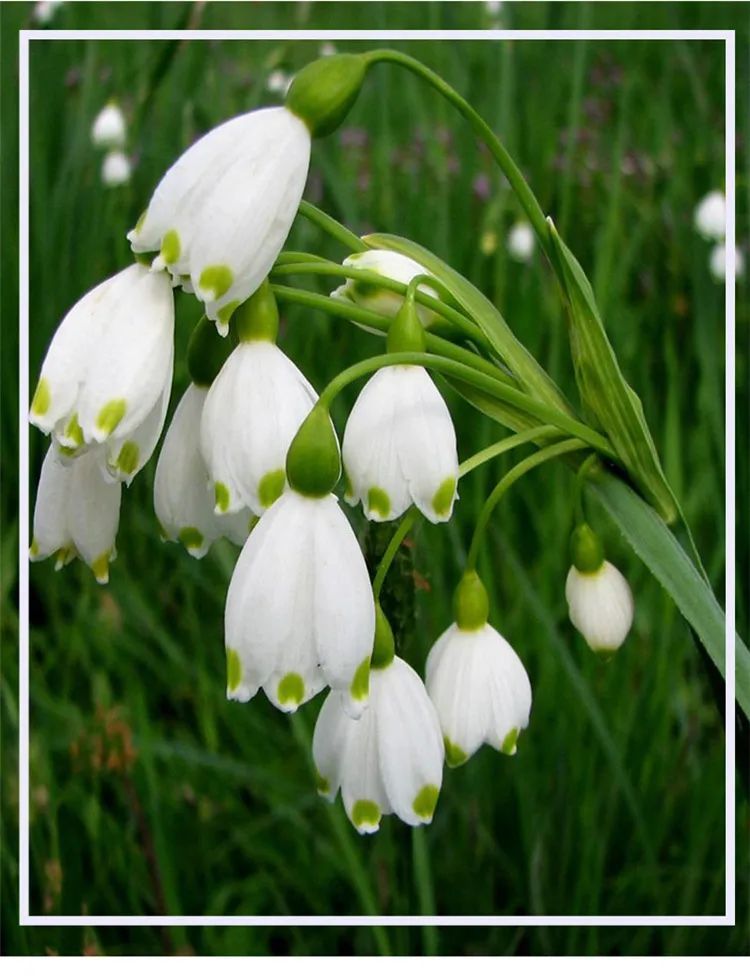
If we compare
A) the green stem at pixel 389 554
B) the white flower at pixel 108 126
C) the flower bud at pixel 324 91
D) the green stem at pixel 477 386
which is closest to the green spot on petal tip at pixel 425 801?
the green stem at pixel 389 554

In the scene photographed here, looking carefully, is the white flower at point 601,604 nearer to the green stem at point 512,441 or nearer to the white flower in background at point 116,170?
the green stem at point 512,441

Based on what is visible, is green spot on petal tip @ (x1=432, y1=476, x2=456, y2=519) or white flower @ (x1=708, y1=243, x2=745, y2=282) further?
white flower @ (x1=708, y1=243, x2=745, y2=282)

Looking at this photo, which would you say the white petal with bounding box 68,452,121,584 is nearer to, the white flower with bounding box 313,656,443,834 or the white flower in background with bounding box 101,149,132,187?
the white flower with bounding box 313,656,443,834

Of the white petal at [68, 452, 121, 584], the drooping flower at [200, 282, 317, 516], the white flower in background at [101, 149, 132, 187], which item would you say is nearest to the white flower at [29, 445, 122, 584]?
the white petal at [68, 452, 121, 584]

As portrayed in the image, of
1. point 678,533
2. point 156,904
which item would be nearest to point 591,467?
point 678,533

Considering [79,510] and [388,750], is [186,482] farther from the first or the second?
[388,750]

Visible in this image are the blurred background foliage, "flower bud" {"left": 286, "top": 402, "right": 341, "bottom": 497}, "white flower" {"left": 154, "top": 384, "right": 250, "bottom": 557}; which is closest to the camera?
"flower bud" {"left": 286, "top": 402, "right": 341, "bottom": 497}
